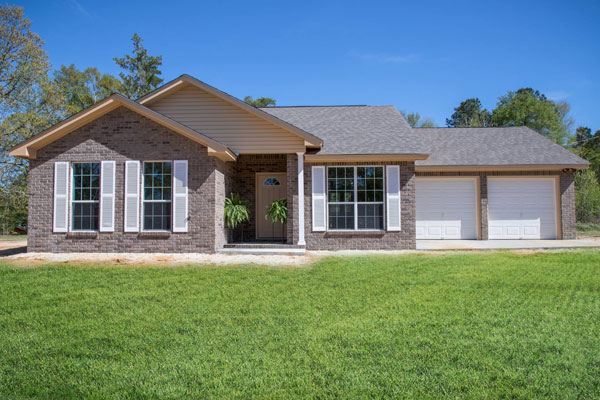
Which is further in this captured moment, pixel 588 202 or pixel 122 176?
pixel 588 202

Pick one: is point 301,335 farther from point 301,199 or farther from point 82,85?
point 82,85

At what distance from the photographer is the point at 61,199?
451 inches

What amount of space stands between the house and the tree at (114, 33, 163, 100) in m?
28.0

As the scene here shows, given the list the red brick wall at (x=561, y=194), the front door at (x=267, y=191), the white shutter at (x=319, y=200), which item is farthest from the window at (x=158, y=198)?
the red brick wall at (x=561, y=194)

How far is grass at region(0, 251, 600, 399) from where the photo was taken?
11.5 feet

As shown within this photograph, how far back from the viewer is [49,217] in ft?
37.7

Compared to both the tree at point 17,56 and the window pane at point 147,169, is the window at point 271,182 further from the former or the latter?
the tree at point 17,56

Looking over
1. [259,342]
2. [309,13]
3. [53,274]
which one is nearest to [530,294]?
[259,342]

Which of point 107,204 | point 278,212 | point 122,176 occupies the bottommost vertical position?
point 278,212

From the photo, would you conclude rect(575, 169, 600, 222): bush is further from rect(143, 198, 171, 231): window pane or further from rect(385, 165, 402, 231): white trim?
rect(143, 198, 171, 231): window pane

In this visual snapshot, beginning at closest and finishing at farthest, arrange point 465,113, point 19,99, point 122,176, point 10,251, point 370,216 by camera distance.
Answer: point 122,176, point 10,251, point 370,216, point 19,99, point 465,113

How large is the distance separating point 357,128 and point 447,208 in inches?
195

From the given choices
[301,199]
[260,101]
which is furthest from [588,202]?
[260,101]

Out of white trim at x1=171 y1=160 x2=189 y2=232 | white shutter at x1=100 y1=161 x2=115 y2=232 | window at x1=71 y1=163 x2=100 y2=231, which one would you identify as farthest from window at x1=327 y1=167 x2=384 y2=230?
window at x1=71 y1=163 x2=100 y2=231
